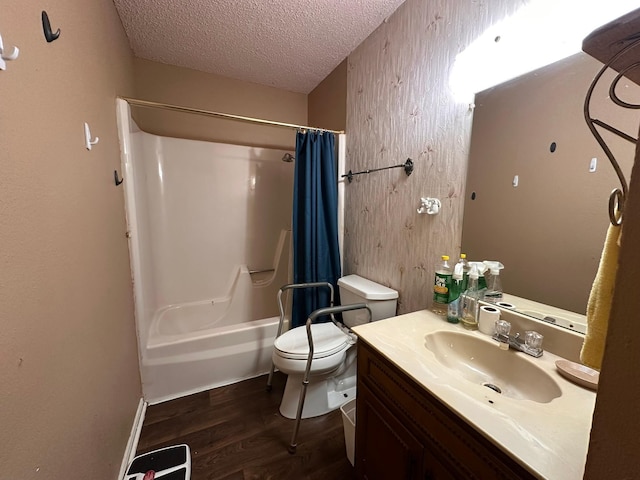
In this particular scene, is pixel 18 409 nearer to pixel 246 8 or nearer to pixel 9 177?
pixel 9 177

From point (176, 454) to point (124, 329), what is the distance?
0.66m

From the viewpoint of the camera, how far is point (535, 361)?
2.66ft

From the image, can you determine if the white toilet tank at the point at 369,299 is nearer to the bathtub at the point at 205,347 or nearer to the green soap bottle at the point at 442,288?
the green soap bottle at the point at 442,288

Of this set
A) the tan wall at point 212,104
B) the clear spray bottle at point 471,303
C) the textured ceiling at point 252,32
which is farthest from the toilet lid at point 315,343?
the textured ceiling at point 252,32

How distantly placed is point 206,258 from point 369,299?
1.59 meters

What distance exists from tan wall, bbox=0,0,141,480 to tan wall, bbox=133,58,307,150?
848 mm

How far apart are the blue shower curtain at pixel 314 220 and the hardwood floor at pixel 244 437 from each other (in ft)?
1.97

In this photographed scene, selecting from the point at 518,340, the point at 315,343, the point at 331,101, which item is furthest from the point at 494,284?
the point at 331,101

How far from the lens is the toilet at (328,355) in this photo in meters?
1.40

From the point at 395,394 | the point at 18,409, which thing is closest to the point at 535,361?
the point at 395,394

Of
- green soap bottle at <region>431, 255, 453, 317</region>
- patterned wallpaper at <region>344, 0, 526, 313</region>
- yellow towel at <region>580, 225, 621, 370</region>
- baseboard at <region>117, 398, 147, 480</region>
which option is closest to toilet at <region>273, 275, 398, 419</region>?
patterned wallpaper at <region>344, 0, 526, 313</region>

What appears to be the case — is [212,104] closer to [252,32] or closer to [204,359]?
[252,32]

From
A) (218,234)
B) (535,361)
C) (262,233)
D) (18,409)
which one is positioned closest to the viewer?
(18,409)

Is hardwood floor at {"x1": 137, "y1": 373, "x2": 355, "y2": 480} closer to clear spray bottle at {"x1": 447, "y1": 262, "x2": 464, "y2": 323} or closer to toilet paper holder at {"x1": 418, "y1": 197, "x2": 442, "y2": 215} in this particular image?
clear spray bottle at {"x1": 447, "y1": 262, "x2": 464, "y2": 323}
